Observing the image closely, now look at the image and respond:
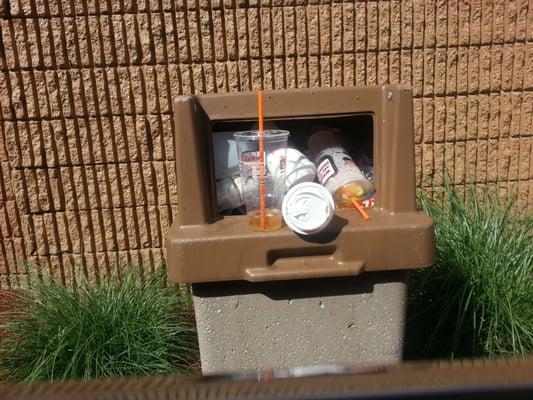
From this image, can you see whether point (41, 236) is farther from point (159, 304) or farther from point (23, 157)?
point (159, 304)

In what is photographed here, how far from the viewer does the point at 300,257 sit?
241 cm

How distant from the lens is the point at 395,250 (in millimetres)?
2381

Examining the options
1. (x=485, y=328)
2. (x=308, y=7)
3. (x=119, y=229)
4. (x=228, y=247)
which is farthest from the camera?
(x=119, y=229)

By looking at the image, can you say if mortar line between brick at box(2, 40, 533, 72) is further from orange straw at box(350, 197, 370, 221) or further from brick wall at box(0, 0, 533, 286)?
orange straw at box(350, 197, 370, 221)

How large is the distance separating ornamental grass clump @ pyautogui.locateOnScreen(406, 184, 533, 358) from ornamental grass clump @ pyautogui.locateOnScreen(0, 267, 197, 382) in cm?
135

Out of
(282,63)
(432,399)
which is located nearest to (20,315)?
(282,63)

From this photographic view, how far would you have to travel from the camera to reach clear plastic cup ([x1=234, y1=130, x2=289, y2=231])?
8.24 ft

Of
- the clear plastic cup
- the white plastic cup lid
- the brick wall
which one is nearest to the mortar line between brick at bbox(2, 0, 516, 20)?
the brick wall

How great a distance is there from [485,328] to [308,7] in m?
2.26

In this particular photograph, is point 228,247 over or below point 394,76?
below

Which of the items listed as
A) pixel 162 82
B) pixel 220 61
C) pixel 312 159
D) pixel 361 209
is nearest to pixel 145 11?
pixel 162 82

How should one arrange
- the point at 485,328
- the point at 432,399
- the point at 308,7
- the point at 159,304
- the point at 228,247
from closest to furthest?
the point at 432,399, the point at 228,247, the point at 485,328, the point at 159,304, the point at 308,7

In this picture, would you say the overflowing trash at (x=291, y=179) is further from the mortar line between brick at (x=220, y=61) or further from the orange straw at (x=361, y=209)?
the mortar line between brick at (x=220, y=61)

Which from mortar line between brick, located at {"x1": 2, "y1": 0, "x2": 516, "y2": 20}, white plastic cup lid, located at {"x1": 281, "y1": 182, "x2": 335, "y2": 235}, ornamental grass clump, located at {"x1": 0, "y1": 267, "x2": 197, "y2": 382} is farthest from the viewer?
mortar line between brick, located at {"x1": 2, "y1": 0, "x2": 516, "y2": 20}
